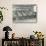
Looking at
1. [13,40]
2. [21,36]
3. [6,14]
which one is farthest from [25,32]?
A: [6,14]

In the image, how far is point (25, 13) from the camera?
466 cm

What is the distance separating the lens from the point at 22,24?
15.3ft

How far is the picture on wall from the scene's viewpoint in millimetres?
4629

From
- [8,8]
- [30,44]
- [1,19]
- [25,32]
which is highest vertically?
[8,8]

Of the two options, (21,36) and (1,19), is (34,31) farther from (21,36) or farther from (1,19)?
(1,19)

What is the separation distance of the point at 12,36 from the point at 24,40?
361mm

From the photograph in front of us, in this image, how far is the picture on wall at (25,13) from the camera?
463cm

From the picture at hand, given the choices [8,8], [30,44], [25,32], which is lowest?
[30,44]

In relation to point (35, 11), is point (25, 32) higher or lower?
lower

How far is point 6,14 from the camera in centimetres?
468

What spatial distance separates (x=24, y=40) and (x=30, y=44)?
200mm

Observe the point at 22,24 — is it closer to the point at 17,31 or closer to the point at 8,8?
the point at 17,31

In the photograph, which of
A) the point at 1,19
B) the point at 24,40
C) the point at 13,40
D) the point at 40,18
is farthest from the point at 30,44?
the point at 1,19

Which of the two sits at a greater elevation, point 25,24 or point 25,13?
point 25,13
